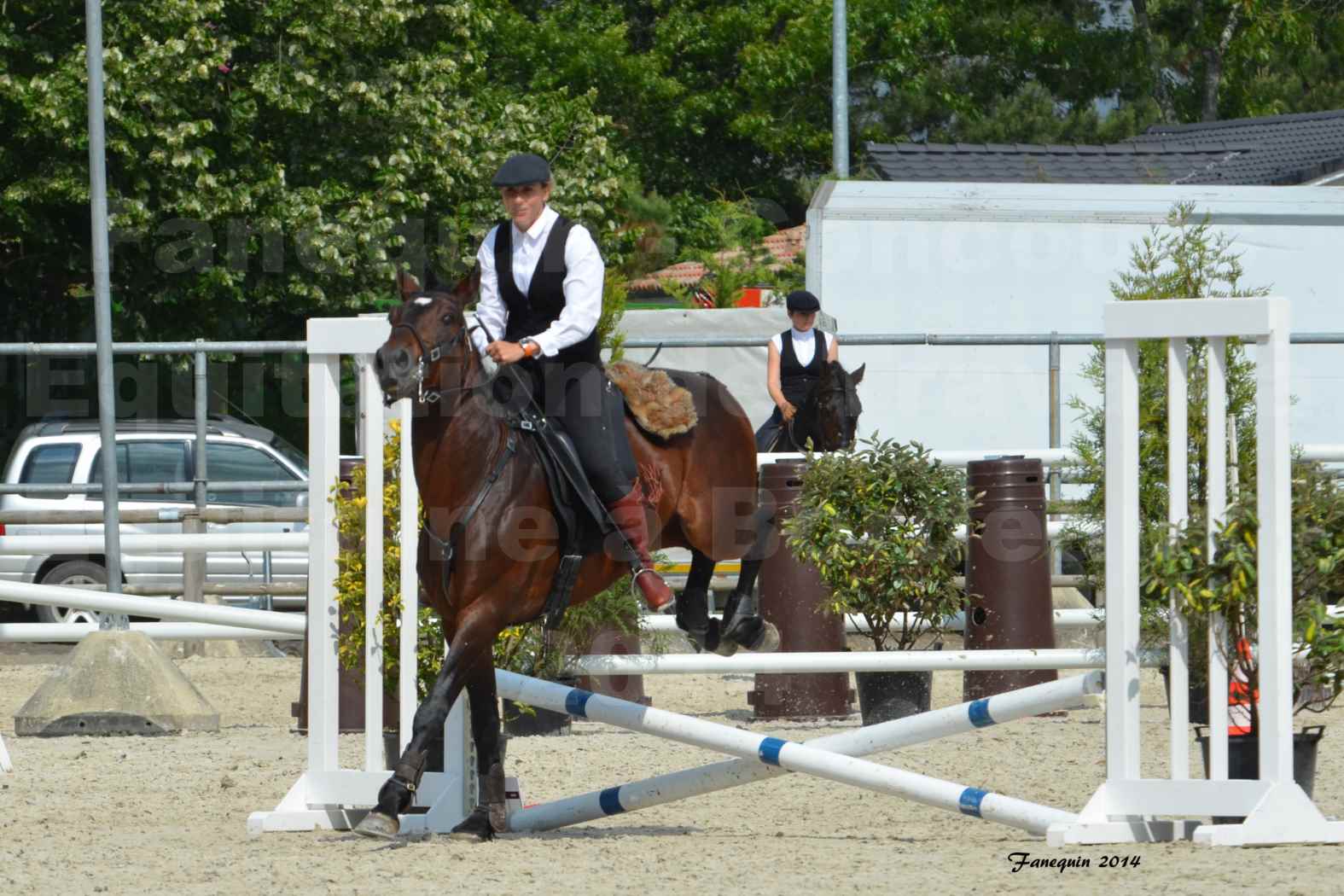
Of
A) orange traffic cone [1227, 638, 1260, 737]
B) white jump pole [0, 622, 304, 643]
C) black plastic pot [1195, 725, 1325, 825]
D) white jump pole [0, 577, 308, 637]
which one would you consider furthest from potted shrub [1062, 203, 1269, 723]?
white jump pole [0, 622, 304, 643]

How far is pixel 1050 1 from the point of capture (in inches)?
1569

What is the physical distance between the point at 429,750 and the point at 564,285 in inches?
63.5

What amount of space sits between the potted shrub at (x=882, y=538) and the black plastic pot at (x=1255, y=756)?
3104 mm

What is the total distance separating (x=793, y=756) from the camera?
5766 mm

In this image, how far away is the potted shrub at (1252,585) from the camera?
5379 millimetres

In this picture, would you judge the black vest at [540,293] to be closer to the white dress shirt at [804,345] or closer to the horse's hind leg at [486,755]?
the horse's hind leg at [486,755]

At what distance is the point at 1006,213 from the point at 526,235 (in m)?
8.14

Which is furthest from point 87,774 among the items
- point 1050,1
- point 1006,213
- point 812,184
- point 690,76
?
point 1050,1

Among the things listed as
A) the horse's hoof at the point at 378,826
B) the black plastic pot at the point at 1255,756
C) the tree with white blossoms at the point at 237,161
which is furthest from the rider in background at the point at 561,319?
the tree with white blossoms at the point at 237,161

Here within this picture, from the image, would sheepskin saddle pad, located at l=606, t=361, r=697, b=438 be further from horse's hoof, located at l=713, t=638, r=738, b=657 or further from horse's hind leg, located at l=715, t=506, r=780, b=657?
horse's hoof, located at l=713, t=638, r=738, b=657

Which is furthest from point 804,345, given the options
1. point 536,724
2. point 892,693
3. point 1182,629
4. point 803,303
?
point 1182,629

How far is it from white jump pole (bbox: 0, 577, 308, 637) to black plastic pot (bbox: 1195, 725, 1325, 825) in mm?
4133

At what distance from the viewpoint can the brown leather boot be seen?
21.1 ft

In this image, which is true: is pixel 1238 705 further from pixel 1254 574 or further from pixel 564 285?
pixel 564 285
